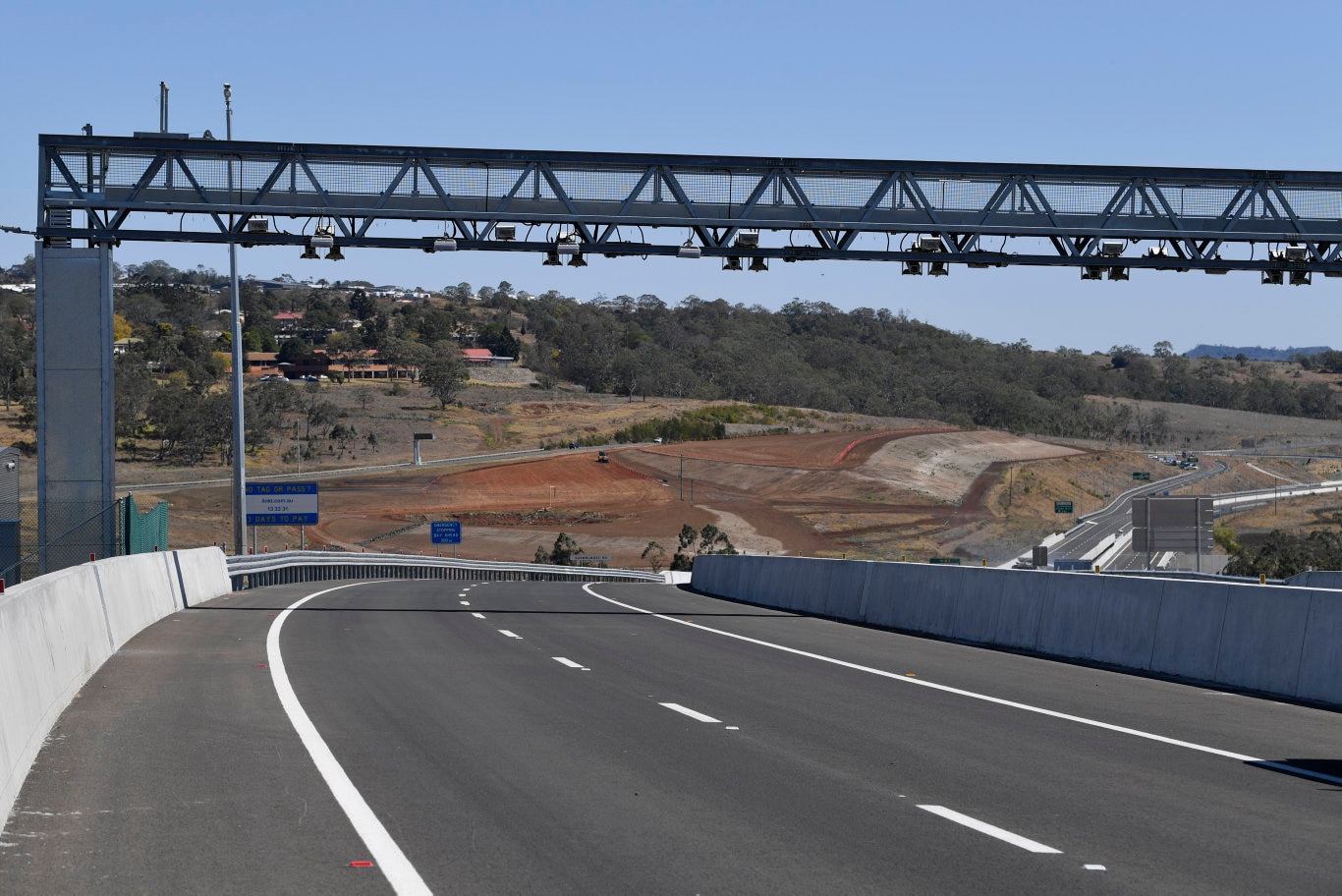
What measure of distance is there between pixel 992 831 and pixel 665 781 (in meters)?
2.33

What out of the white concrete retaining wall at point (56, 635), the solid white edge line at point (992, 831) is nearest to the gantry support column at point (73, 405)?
the white concrete retaining wall at point (56, 635)

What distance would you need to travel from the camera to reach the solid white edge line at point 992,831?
26.0 ft

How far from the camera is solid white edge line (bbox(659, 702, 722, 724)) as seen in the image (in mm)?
12672

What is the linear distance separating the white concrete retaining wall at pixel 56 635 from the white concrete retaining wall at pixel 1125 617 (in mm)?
11181

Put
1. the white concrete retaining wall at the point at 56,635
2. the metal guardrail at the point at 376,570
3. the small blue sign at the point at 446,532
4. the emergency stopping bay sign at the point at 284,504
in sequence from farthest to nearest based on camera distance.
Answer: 1. the small blue sign at the point at 446,532
2. the emergency stopping bay sign at the point at 284,504
3. the metal guardrail at the point at 376,570
4. the white concrete retaining wall at the point at 56,635

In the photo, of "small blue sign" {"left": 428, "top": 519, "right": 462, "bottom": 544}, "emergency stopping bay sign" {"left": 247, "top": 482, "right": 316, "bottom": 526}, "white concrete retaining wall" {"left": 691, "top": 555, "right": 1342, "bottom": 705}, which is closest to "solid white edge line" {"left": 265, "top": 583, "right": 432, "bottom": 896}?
"white concrete retaining wall" {"left": 691, "top": 555, "right": 1342, "bottom": 705}

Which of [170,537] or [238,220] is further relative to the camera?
[170,537]

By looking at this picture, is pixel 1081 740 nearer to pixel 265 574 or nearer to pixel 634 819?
pixel 634 819

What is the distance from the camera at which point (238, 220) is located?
96.5ft

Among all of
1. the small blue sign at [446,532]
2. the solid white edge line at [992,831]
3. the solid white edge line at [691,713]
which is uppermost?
the solid white edge line at [992,831]

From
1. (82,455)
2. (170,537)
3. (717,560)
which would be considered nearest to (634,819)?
(82,455)

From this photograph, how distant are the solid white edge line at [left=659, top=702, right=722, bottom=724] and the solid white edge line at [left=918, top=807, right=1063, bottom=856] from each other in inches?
153

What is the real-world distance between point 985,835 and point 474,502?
103994 millimetres

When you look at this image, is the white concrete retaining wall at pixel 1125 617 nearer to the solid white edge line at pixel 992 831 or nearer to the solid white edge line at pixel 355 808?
the solid white edge line at pixel 992 831
